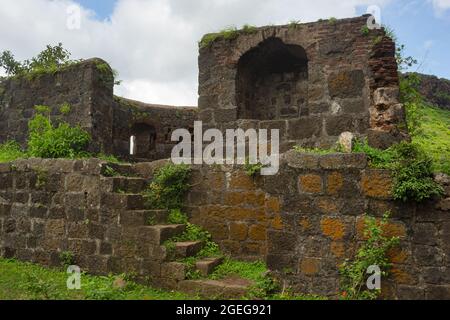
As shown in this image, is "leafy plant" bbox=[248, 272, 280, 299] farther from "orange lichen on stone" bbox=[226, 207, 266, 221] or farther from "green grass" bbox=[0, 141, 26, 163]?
"green grass" bbox=[0, 141, 26, 163]

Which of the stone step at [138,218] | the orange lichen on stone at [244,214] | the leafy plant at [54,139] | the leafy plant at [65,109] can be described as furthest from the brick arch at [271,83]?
the leafy plant at [65,109]

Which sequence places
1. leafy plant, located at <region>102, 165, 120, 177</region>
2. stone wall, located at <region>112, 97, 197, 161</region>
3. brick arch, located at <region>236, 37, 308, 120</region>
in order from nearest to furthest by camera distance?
leafy plant, located at <region>102, 165, 120, 177</region>, brick arch, located at <region>236, 37, 308, 120</region>, stone wall, located at <region>112, 97, 197, 161</region>

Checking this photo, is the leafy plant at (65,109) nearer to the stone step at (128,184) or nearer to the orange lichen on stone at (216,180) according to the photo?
the stone step at (128,184)

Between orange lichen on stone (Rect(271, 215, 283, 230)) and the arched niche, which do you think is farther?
the arched niche

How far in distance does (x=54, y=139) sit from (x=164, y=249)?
4.16 meters

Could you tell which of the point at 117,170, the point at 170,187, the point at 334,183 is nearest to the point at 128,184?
the point at 117,170

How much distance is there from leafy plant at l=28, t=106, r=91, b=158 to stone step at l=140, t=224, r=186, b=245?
314 centimetres

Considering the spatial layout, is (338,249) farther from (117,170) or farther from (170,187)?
(117,170)

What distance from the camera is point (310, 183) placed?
15.2 ft

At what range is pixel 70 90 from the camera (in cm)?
941

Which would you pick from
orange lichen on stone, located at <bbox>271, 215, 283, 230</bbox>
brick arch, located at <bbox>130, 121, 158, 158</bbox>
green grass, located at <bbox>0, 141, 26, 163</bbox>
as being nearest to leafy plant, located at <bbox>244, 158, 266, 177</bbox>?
orange lichen on stone, located at <bbox>271, 215, 283, 230</bbox>

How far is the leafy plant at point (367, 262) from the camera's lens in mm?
4195

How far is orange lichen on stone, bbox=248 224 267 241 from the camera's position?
5801 millimetres

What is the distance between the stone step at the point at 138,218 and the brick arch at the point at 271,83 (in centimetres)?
321
